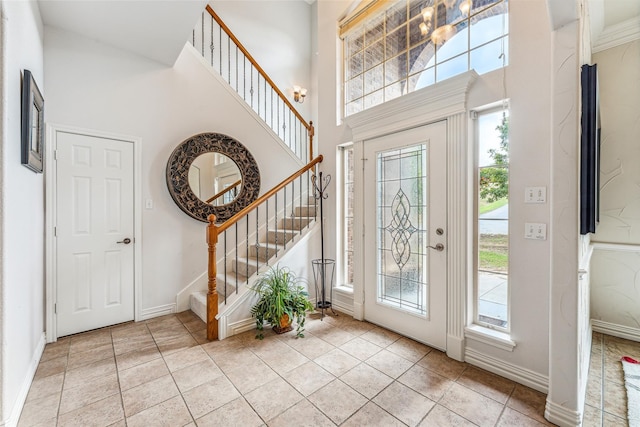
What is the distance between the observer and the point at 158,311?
10.4 feet

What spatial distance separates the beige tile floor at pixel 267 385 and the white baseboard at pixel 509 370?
5 centimetres

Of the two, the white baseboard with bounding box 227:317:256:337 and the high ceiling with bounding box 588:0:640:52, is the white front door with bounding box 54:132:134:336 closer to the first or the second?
the white baseboard with bounding box 227:317:256:337

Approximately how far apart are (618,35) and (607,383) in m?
2.95

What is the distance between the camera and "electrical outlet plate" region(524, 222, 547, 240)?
1854 mm

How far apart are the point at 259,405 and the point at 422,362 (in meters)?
1.28

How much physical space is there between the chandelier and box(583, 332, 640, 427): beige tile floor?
284cm

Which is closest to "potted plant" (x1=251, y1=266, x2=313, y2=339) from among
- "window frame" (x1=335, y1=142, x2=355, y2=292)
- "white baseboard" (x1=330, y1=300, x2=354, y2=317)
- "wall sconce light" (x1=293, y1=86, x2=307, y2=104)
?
"white baseboard" (x1=330, y1=300, x2=354, y2=317)

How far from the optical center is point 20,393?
1712mm

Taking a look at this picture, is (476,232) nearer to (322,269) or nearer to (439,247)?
(439,247)

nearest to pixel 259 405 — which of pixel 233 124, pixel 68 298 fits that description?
pixel 68 298

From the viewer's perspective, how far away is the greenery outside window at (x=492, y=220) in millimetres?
2072

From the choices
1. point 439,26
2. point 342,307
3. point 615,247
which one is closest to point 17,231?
point 342,307

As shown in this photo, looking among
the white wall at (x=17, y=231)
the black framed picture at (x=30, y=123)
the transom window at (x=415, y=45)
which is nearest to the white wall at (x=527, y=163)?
the transom window at (x=415, y=45)

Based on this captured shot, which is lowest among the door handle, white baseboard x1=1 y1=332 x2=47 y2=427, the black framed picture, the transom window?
white baseboard x1=1 y1=332 x2=47 y2=427
